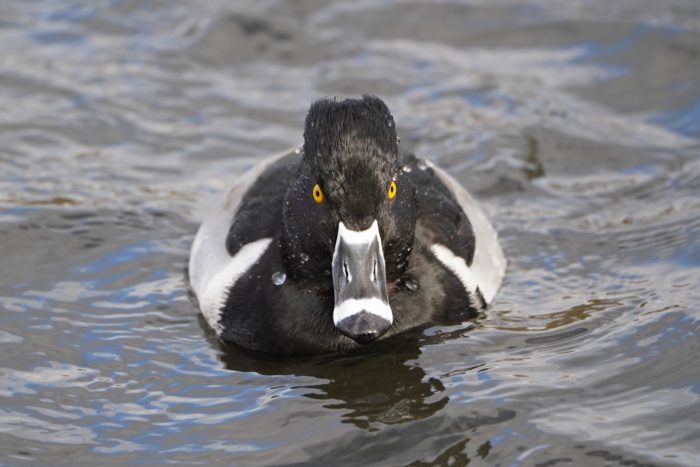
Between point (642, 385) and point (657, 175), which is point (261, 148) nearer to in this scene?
point (657, 175)

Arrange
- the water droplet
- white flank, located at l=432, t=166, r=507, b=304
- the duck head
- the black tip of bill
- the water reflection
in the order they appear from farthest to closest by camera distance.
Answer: white flank, located at l=432, t=166, r=507, b=304 < the water droplet < the water reflection < the duck head < the black tip of bill

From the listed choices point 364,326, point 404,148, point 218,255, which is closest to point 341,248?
point 364,326

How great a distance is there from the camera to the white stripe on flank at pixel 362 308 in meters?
6.12

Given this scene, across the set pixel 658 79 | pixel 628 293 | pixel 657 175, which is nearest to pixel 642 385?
pixel 628 293

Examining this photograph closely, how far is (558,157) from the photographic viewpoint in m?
10.3

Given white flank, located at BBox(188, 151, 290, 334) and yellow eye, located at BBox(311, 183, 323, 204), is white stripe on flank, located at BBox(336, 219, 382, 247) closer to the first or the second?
yellow eye, located at BBox(311, 183, 323, 204)

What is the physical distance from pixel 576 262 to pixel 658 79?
4115 millimetres

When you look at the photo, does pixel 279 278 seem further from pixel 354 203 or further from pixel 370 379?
pixel 354 203

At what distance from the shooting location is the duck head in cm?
618

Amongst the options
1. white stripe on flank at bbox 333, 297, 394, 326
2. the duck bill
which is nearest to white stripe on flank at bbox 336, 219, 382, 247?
the duck bill

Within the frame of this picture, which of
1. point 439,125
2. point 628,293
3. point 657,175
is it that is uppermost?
point 439,125

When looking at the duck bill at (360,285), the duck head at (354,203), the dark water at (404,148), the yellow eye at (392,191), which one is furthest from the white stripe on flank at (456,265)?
the duck bill at (360,285)

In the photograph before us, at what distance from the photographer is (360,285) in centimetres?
619

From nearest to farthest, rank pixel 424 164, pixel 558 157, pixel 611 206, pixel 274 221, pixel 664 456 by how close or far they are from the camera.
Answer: pixel 664 456, pixel 274 221, pixel 424 164, pixel 611 206, pixel 558 157
